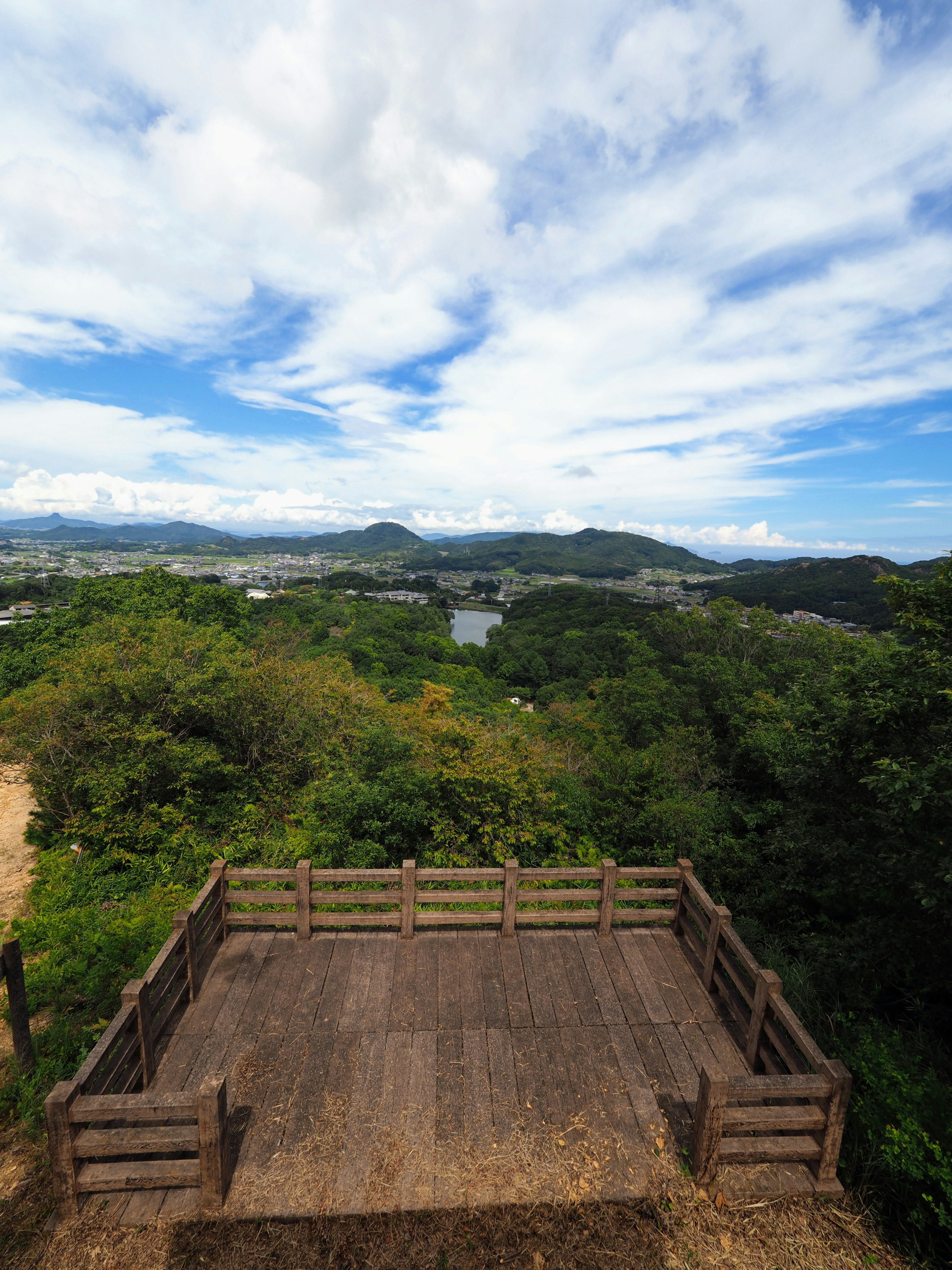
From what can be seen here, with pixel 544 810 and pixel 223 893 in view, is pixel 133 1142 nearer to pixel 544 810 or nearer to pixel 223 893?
pixel 223 893

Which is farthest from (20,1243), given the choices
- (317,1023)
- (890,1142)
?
(890,1142)

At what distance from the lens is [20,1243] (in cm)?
328

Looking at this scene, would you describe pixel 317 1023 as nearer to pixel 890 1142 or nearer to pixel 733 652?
pixel 890 1142

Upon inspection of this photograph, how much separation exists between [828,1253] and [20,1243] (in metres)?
5.16

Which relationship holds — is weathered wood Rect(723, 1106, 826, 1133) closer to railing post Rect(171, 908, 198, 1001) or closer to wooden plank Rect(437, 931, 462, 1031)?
wooden plank Rect(437, 931, 462, 1031)

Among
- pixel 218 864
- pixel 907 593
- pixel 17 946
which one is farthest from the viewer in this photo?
pixel 907 593

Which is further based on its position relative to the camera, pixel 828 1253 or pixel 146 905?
pixel 146 905

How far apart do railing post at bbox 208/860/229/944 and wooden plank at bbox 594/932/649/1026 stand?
391cm

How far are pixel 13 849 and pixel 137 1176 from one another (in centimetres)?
1272

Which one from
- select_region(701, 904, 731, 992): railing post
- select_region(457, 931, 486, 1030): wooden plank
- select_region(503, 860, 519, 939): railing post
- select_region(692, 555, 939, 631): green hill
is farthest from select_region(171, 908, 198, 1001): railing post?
select_region(692, 555, 939, 631): green hill

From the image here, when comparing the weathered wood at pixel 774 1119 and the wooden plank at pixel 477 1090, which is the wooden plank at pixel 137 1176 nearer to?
the wooden plank at pixel 477 1090

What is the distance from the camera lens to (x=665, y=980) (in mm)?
5324

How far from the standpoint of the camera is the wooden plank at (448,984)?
15.6 feet

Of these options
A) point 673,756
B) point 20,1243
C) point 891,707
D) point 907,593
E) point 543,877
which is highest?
point 907,593
